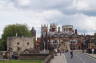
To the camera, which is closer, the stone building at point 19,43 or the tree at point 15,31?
the stone building at point 19,43

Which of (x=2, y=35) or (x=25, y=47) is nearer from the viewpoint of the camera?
(x=25, y=47)

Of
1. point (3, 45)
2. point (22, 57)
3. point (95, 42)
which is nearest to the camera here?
point (22, 57)

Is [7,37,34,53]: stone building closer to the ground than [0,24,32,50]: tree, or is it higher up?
closer to the ground

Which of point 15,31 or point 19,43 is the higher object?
point 15,31

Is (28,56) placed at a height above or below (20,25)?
below

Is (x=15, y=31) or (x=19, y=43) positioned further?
(x=15, y=31)

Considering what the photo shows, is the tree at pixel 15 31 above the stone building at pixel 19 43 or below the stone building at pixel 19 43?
above

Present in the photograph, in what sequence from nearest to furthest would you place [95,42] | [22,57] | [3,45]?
[22,57] → [3,45] → [95,42]

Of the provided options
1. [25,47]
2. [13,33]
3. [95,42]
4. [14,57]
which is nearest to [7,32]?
[13,33]

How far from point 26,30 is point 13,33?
8.37 m

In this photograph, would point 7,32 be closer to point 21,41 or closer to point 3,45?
point 3,45

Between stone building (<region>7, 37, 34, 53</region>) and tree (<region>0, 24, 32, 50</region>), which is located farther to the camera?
tree (<region>0, 24, 32, 50</region>)

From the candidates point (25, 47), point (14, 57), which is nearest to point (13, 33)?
point (25, 47)

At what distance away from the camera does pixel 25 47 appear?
138500 millimetres
